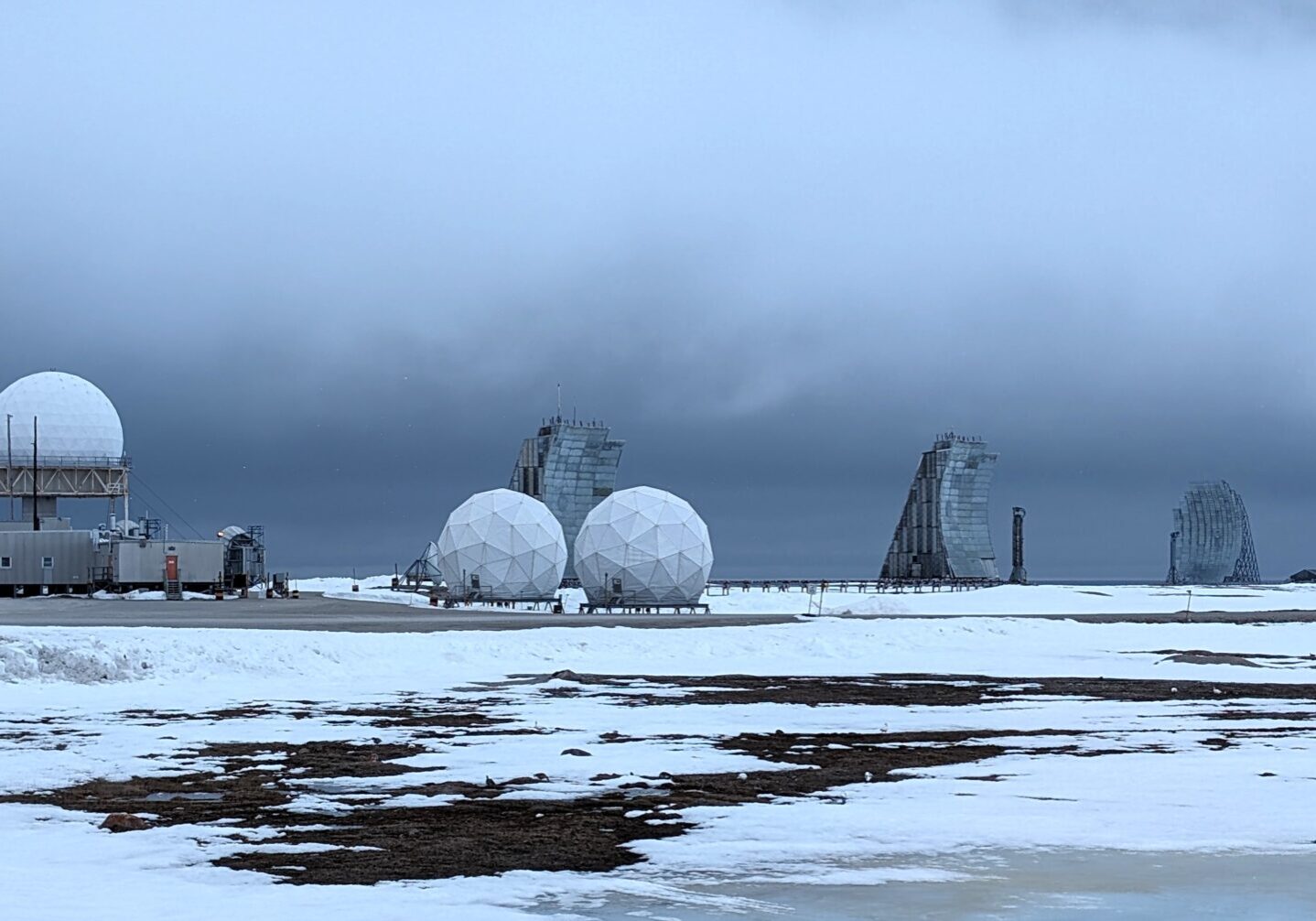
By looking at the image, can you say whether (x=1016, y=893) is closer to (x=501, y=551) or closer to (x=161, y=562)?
(x=501, y=551)

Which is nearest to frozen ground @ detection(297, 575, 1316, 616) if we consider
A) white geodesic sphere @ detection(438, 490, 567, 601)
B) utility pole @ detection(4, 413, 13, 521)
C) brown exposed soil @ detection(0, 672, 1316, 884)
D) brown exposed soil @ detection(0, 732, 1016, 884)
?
white geodesic sphere @ detection(438, 490, 567, 601)

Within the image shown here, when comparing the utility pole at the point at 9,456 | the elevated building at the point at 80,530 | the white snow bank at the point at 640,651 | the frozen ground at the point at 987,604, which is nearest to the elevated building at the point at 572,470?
the frozen ground at the point at 987,604

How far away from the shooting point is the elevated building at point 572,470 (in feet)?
298

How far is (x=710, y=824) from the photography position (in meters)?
11.1

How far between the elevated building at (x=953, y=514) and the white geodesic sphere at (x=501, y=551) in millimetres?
57667

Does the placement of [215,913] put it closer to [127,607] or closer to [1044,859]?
[1044,859]

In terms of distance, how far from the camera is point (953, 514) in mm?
119000

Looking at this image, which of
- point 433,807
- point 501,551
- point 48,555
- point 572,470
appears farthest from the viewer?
point 572,470

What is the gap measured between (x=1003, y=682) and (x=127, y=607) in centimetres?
3166

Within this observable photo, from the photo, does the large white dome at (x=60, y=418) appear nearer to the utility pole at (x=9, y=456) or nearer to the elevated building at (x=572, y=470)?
the utility pole at (x=9, y=456)

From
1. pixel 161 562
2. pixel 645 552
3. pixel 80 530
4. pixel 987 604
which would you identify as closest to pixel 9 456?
pixel 80 530

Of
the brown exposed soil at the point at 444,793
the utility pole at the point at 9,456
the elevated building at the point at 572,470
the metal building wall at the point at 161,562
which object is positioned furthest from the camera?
the elevated building at the point at 572,470

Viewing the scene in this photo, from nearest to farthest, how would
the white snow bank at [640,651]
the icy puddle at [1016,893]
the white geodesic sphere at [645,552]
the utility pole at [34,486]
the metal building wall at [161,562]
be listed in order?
the icy puddle at [1016,893] → the white snow bank at [640,651] → the white geodesic sphere at [645,552] → the metal building wall at [161,562] → the utility pole at [34,486]

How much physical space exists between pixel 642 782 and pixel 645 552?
157ft
